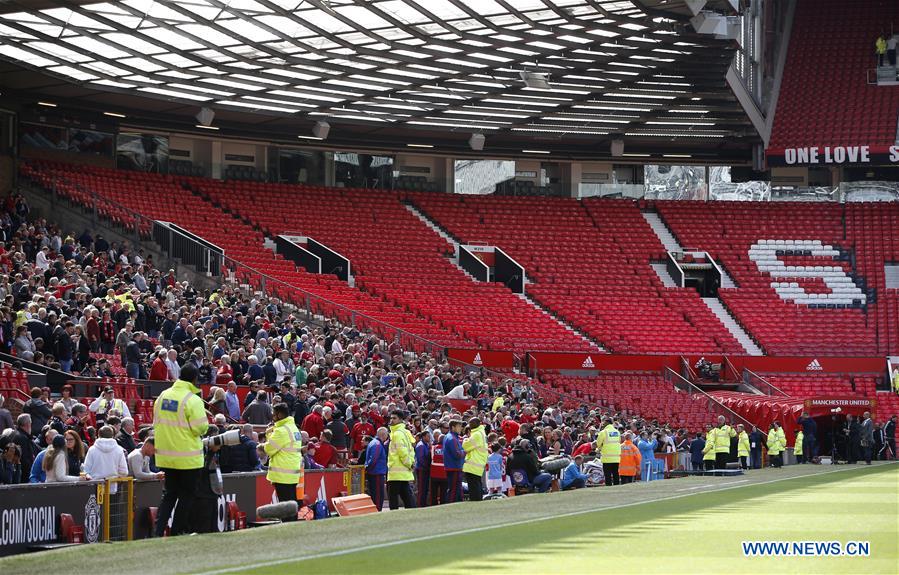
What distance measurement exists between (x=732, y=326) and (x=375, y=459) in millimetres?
27614

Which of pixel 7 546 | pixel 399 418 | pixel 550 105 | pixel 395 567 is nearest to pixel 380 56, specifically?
pixel 550 105

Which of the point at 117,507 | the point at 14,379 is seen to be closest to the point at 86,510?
the point at 117,507

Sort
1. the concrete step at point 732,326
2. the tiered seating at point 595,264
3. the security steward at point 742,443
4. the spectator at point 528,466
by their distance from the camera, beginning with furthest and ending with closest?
1. the concrete step at point 732,326
2. the tiered seating at point 595,264
3. the security steward at point 742,443
4. the spectator at point 528,466

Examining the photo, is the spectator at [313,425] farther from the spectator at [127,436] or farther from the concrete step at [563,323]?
the concrete step at [563,323]

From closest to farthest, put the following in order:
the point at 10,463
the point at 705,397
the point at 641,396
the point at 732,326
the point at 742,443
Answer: the point at 10,463, the point at 742,443, the point at 705,397, the point at 641,396, the point at 732,326

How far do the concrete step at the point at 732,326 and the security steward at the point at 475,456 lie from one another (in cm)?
2484

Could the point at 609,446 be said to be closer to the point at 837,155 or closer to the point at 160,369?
the point at 160,369

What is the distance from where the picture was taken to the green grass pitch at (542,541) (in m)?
9.44

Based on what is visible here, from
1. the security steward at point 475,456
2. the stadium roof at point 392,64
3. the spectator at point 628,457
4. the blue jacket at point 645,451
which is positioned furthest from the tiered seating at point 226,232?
the security steward at point 475,456

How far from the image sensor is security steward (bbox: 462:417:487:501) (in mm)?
19203

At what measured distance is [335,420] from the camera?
1998 cm

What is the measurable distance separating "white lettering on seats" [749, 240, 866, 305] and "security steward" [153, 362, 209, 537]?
37.2 meters

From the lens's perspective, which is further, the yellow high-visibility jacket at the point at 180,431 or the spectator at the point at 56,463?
the spectator at the point at 56,463

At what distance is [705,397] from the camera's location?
36500mm
